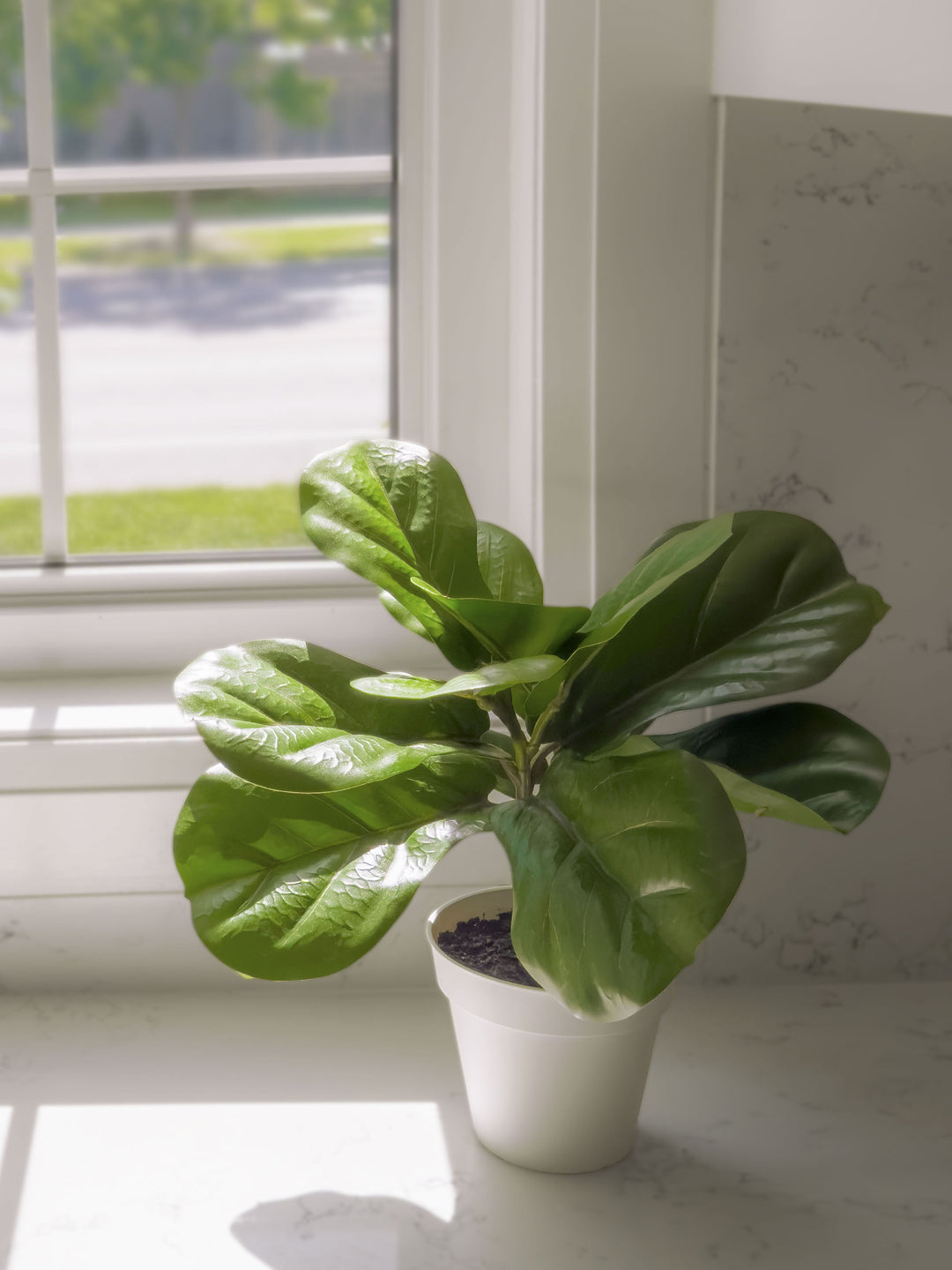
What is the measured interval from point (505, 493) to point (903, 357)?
439 millimetres

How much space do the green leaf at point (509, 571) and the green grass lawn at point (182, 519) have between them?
0.60m

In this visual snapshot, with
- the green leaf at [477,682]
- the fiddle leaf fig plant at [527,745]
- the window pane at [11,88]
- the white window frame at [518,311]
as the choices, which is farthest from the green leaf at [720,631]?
the window pane at [11,88]

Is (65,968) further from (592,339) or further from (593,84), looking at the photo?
(593,84)

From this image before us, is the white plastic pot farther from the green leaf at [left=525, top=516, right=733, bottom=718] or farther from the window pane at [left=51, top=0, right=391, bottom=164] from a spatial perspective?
the window pane at [left=51, top=0, right=391, bottom=164]

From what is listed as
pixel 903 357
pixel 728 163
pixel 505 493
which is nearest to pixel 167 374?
pixel 505 493

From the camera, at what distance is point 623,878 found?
2.26 feet

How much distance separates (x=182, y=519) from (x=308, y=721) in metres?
0.89

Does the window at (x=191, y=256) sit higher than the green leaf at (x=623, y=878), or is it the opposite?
the window at (x=191, y=256)

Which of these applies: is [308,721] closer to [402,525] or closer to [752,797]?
[402,525]

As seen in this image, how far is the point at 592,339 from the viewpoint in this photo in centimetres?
107

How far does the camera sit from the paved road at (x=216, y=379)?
4.56 ft

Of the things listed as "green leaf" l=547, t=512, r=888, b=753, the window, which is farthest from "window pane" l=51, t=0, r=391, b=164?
"green leaf" l=547, t=512, r=888, b=753

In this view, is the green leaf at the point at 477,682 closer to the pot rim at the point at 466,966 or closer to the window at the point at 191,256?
the pot rim at the point at 466,966

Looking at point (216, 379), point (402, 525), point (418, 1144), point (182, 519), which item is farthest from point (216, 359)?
point (418, 1144)
